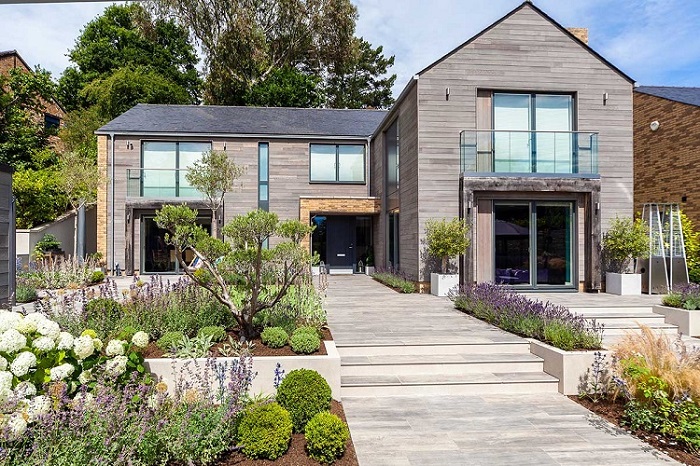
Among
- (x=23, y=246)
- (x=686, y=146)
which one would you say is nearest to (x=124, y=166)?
(x=23, y=246)

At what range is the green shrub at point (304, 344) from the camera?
17.1 feet

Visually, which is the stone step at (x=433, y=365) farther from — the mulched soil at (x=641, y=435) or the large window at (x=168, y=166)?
the large window at (x=168, y=166)

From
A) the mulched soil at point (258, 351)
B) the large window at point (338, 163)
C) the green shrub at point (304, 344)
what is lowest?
the mulched soil at point (258, 351)

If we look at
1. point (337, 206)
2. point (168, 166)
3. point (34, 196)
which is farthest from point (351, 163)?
point (34, 196)

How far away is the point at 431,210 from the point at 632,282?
518cm

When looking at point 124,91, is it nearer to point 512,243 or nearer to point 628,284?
point 512,243

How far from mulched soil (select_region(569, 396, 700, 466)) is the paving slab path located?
0.33 feet

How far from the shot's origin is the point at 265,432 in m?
3.59

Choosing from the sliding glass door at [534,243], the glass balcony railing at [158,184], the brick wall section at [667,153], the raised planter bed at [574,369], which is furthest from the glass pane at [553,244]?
the glass balcony railing at [158,184]

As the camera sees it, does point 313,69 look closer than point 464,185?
No

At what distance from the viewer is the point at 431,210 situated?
37.9 ft

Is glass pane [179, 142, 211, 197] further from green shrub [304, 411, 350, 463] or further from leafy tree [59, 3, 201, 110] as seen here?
green shrub [304, 411, 350, 463]

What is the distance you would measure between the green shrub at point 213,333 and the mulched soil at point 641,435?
13.5ft

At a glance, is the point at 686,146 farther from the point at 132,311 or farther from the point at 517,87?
the point at 132,311
